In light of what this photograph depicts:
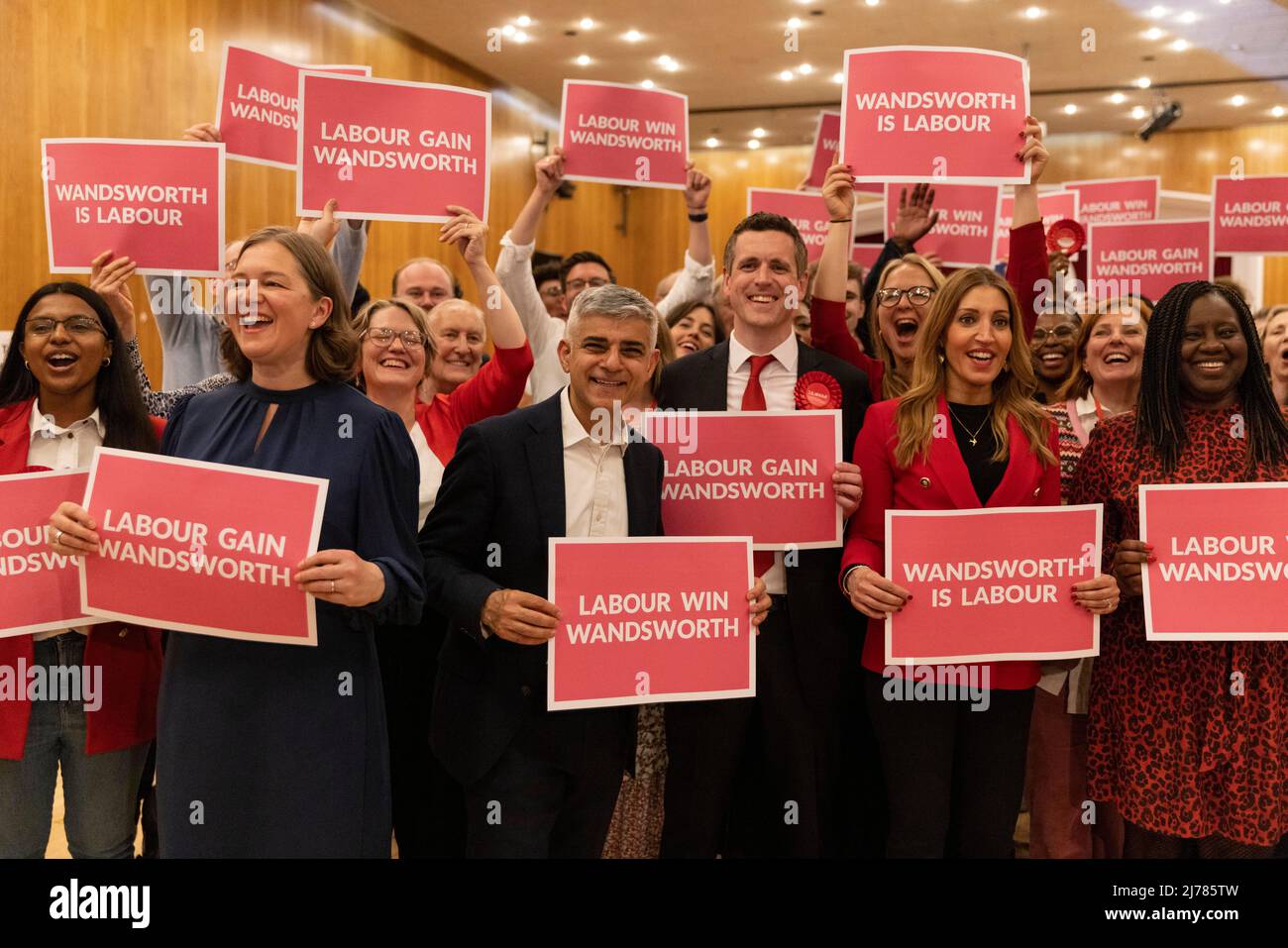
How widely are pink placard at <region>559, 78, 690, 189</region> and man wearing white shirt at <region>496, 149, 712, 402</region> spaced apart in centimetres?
11

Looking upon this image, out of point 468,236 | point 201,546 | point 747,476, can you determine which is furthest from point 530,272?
point 201,546

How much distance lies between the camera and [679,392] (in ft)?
9.21

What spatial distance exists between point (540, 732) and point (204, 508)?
77 cm

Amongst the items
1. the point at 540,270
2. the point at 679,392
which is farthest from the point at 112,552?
the point at 540,270

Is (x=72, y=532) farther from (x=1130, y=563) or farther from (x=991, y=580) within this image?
(x=1130, y=563)

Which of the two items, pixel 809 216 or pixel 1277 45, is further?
pixel 1277 45

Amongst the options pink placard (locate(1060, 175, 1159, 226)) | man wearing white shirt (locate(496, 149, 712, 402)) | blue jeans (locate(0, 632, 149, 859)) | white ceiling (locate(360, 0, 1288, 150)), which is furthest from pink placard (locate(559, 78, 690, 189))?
white ceiling (locate(360, 0, 1288, 150))

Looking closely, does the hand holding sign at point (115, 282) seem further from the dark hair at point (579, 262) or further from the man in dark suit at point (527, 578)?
the dark hair at point (579, 262)

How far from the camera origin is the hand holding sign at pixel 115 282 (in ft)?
9.62

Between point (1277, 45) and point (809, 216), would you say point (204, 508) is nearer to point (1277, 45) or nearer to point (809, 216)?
point (809, 216)

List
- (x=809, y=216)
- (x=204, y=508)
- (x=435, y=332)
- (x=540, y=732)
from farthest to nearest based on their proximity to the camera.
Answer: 1. (x=809, y=216)
2. (x=435, y=332)
3. (x=540, y=732)
4. (x=204, y=508)

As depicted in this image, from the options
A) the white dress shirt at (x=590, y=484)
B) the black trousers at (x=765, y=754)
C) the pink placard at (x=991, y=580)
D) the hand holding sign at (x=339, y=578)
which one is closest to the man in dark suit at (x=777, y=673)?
the black trousers at (x=765, y=754)

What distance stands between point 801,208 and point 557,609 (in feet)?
10.3

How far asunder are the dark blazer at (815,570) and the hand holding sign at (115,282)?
1433mm
